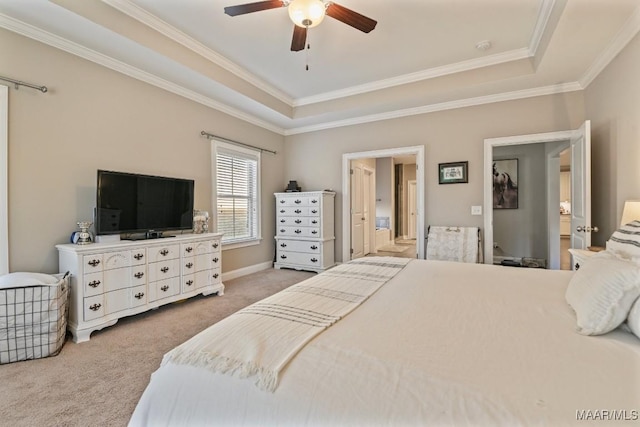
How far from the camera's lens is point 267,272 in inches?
A: 188

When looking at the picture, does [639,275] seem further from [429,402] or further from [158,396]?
[158,396]

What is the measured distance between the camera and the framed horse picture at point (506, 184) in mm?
5516

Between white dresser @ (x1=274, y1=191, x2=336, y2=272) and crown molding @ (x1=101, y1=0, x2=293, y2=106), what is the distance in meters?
1.72

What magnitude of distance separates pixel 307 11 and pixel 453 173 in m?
3.10

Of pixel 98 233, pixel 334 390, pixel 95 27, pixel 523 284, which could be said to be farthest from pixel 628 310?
pixel 95 27

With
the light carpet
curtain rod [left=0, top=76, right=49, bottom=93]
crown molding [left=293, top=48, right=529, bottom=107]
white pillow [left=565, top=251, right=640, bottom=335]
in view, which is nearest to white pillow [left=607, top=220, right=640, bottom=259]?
white pillow [left=565, top=251, right=640, bottom=335]

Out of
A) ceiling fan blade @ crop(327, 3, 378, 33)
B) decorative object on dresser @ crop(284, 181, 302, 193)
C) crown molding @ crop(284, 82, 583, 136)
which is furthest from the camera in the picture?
decorative object on dresser @ crop(284, 181, 302, 193)

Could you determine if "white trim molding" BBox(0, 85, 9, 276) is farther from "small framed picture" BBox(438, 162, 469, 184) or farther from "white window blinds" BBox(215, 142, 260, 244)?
"small framed picture" BBox(438, 162, 469, 184)

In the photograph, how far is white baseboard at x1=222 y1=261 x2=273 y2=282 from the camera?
14.0ft

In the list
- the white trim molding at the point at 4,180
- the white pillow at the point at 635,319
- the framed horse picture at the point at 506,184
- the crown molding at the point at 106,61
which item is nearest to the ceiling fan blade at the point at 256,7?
the crown molding at the point at 106,61

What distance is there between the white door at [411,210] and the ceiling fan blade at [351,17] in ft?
26.3

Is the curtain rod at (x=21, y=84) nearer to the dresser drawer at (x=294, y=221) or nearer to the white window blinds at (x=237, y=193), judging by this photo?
the white window blinds at (x=237, y=193)

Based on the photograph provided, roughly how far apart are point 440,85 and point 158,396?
13.8 feet

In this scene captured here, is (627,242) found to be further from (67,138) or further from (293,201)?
(67,138)
